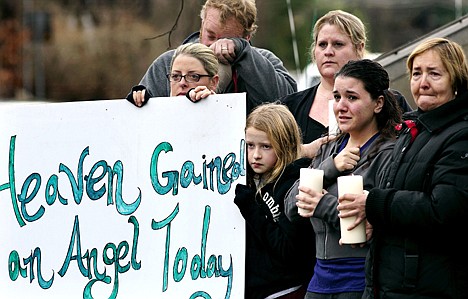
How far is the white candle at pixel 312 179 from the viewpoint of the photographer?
5328mm

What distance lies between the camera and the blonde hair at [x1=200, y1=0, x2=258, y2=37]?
6488mm

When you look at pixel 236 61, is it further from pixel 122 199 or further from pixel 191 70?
pixel 122 199

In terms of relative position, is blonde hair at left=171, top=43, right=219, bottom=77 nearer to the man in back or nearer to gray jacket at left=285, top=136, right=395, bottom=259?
the man in back

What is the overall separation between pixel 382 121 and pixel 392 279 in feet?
2.50

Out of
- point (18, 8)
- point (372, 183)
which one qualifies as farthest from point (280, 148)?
point (18, 8)

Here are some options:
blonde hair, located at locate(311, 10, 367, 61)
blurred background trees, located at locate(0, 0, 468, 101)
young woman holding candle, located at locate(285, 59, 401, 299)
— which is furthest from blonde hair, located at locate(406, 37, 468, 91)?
blurred background trees, located at locate(0, 0, 468, 101)

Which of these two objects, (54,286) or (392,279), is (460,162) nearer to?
(392,279)

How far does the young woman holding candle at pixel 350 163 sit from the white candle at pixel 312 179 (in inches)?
0.9

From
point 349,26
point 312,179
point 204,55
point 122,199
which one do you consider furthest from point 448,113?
point 122,199

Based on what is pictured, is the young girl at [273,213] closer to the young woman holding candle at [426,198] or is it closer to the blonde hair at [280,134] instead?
the blonde hair at [280,134]

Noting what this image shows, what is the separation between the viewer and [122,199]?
6.08 m

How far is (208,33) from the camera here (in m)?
6.54

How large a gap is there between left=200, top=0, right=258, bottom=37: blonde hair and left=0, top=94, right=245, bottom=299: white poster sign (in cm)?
66

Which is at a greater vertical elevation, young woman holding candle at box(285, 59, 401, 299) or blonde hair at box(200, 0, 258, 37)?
blonde hair at box(200, 0, 258, 37)
